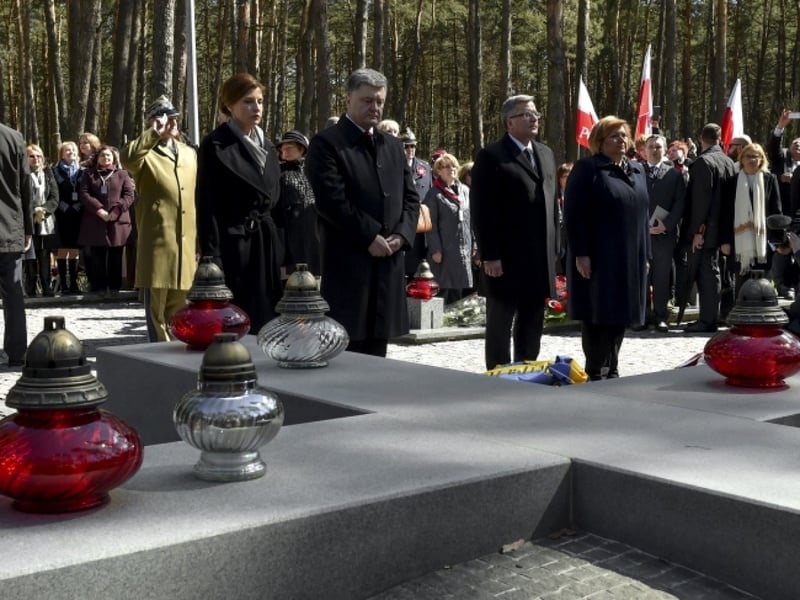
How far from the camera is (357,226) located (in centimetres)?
631

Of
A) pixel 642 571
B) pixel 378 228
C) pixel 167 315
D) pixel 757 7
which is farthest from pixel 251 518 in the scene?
pixel 757 7

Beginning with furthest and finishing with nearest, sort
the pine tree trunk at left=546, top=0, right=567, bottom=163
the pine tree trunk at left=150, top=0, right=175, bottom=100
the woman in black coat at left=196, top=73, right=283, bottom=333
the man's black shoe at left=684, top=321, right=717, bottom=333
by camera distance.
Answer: the pine tree trunk at left=546, top=0, right=567, bottom=163, the pine tree trunk at left=150, top=0, right=175, bottom=100, the man's black shoe at left=684, top=321, right=717, bottom=333, the woman in black coat at left=196, top=73, right=283, bottom=333

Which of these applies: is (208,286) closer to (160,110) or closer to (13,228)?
(160,110)

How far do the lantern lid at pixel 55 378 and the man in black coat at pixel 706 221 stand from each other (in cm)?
1049

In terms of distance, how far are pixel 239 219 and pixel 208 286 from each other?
2075mm

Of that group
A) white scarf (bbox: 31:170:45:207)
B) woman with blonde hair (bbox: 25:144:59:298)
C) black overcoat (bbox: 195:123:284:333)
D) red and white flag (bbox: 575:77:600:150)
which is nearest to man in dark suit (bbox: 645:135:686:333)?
red and white flag (bbox: 575:77:600:150)

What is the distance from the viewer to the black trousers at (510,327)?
7.35 m

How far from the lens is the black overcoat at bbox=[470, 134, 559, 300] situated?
7152 mm

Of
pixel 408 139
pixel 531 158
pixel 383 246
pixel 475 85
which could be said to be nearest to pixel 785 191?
pixel 408 139

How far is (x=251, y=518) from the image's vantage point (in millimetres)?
2457

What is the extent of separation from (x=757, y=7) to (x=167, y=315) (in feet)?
162

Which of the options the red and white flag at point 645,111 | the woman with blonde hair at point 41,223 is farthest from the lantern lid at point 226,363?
the red and white flag at point 645,111

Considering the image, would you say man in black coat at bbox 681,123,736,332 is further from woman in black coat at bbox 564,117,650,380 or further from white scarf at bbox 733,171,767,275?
woman in black coat at bbox 564,117,650,380

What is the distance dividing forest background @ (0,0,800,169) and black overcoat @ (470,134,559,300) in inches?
422
